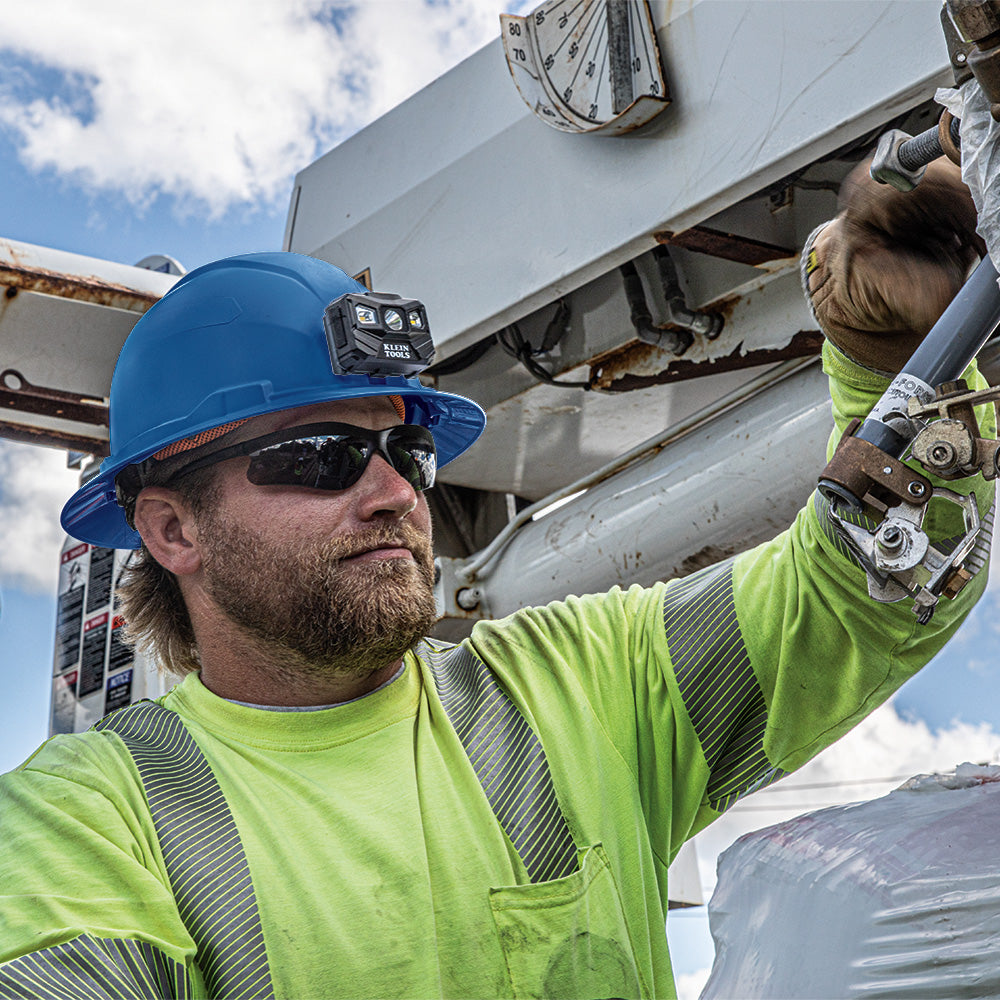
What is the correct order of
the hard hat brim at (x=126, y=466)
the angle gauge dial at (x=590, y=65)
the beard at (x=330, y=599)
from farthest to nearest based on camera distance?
the angle gauge dial at (x=590, y=65), the hard hat brim at (x=126, y=466), the beard at (x=330, y=599)

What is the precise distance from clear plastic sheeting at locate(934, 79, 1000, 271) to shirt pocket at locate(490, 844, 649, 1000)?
0.67 meters

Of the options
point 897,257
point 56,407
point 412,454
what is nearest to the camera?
point 897,257

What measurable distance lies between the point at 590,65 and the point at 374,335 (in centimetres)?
94

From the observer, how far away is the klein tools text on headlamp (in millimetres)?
1484

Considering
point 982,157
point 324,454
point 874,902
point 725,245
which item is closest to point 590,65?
point 725,245

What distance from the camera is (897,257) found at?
1.22m

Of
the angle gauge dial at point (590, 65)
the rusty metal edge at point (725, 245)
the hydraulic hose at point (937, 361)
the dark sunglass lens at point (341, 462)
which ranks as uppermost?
the angle gauge dial at point (590, 65)

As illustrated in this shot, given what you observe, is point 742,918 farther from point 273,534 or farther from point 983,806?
point 273,534

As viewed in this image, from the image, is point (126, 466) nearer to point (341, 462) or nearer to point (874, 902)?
point (341, 462)

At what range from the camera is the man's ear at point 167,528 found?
5.02 feet

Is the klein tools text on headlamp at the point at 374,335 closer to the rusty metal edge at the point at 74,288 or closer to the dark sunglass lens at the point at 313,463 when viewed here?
the dark sunglass lens at the point at 313,463

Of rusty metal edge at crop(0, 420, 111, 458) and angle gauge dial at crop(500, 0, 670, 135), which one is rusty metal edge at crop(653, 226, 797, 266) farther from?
rusty metal edge at crop(0, 420, 111, 458)

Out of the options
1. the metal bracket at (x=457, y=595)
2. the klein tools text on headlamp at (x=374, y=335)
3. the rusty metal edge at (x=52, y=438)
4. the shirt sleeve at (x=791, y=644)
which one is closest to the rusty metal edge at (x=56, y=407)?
the rusty metal edge at (x=52, y=438)

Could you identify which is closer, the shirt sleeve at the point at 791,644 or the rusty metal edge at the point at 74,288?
the shirt sleeve at the point at 791,644
